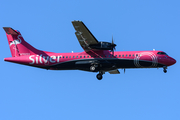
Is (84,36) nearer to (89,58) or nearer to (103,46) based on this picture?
(103,46)

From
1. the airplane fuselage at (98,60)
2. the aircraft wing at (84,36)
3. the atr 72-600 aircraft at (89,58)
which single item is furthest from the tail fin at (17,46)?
the aircraft wing at (84,36)

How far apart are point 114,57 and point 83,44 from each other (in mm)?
2978

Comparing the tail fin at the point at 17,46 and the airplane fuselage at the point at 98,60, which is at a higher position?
the tail fin at the point at 17,46

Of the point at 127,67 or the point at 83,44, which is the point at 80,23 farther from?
the point at 127,67

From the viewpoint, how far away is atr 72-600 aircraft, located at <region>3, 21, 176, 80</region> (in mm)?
24250

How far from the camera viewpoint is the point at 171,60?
957 inches

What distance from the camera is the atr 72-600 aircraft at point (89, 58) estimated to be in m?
24.2

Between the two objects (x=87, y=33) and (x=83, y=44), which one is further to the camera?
(x=83, y=44)

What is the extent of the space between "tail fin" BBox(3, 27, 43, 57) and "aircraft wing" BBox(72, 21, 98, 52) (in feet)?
16.1

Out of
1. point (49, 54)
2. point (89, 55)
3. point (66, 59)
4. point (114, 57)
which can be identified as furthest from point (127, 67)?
point (49, 54)

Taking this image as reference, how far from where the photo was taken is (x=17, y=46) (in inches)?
1083

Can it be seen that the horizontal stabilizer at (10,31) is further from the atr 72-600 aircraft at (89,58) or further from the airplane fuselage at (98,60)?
the airplane fuselage at (98,60)

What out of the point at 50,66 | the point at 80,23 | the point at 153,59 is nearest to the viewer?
the point at 80,23

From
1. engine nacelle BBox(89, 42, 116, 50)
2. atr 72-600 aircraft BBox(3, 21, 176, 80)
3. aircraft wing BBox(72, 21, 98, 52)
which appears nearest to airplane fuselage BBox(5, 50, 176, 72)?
atr 72-600 aircraft BBox(3, 21, 176, 80)
